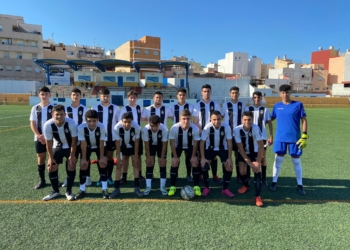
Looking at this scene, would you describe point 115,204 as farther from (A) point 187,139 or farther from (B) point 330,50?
(B) point 330,50

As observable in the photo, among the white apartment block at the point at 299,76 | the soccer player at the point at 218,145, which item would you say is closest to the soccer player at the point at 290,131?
the soccer player at the point at 218,145

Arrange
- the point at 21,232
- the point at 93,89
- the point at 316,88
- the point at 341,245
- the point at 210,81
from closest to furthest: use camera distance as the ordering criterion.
Answer: 1. the point at 341,245
2. the point at 21,232
3. the point at 93,89
4. the point at 210,81
5. the point at 316,88

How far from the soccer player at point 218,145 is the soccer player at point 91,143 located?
1614 millimetres

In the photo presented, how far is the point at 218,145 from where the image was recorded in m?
4.07

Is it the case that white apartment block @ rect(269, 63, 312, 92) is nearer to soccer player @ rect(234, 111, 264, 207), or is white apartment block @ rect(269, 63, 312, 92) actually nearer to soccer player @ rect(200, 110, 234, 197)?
soccer player @ rect(234, 111, 264, 207)

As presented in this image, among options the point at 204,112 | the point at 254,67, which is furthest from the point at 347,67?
the point at 204,112

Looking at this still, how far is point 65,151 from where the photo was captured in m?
3.86

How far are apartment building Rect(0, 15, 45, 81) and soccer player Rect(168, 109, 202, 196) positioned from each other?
48203 mm

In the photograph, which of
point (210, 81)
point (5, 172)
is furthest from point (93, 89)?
point (5, 172)

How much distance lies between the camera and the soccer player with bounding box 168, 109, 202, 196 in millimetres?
3982

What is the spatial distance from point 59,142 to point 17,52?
50.5 metres

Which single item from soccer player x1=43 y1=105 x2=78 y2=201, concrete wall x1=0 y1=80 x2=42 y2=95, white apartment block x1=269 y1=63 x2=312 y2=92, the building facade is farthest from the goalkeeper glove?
the building facade

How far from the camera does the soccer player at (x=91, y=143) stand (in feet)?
12.4

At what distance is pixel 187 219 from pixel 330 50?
8747 centimetres
